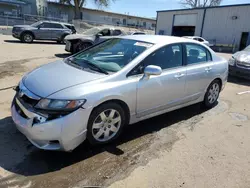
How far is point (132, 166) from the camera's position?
281 centimetres

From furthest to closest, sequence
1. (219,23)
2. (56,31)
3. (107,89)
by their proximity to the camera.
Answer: (219,23), (56,31), (107,89)

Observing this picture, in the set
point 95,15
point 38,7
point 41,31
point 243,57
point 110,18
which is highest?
point 38,7

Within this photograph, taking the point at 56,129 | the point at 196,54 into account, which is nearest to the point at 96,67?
the point at 56,129

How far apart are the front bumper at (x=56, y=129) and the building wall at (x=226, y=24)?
25.6 meters

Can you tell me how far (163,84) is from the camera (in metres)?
3.55

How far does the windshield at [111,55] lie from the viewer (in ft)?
10.9

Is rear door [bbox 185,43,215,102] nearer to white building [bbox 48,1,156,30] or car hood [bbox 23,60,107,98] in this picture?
car hood [bbox 23,60,107,98]

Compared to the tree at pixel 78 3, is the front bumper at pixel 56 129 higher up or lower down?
lower down

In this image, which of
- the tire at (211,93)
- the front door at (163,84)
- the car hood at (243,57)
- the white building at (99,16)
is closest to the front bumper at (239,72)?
the car hood at (243,57)

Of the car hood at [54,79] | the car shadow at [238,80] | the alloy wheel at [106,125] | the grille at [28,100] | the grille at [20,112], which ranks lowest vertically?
the car shadow at [238,80]

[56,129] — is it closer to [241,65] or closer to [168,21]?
[241,65]

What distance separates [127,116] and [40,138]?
1243mm

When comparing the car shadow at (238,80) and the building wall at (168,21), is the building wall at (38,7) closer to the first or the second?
the building wall at (168,21)

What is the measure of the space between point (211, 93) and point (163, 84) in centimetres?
180
